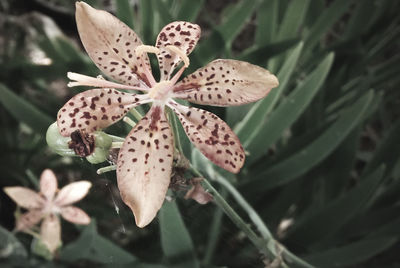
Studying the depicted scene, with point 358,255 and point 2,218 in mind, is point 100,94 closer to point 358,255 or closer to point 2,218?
point 358,255

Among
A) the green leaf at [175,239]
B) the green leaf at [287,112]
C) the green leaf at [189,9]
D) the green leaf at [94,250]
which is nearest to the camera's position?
the green leaf at [175,239]

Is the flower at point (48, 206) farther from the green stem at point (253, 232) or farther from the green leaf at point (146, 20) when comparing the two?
the green leaf at point (146, 20)

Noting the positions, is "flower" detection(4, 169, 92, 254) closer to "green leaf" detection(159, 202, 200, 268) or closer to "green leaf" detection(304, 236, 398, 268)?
"green leaf" detection(159, 202, 200, 268)

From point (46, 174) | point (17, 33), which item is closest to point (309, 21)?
point (46, 174)

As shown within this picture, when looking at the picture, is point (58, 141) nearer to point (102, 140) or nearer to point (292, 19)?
point (102, 140)

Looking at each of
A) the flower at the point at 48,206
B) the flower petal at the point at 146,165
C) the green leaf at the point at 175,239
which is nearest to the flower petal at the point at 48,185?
the flower at the point at 48,206
